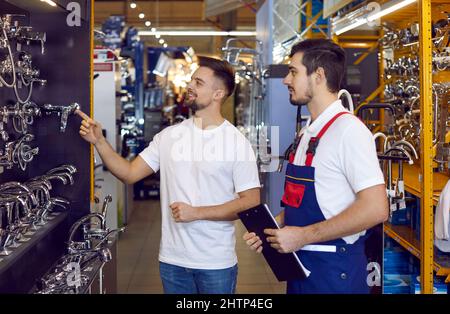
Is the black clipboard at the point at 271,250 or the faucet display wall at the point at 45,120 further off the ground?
the faucet display wall at the point at 45,120

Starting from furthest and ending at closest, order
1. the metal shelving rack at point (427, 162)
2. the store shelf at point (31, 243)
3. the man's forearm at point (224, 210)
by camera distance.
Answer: the metal shelving rack at point (427, 162), the man's forearm at point (224, 210), the store shelf at point (31, 243)

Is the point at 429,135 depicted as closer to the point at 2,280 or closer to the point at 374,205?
the point at 374,205

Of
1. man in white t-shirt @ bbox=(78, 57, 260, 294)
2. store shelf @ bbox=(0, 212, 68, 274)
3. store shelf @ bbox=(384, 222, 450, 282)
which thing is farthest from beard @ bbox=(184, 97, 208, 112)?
store shelf @ bbox=(384, 222, 450, 282)

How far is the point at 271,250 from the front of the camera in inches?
93.0

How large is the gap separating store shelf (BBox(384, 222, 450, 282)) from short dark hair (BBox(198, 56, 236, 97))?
1.64m

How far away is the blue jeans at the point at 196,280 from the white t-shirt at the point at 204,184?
0.03 m

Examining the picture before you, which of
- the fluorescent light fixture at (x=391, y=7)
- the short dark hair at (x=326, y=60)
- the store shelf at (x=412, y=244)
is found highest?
the fluorescent light fixture at (x=391, y=7)

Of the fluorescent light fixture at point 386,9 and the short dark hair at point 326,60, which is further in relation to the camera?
the fluorescent light fixture at point 386,9

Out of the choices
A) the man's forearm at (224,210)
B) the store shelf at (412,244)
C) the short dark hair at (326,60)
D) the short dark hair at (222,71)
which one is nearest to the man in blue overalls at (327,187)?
the short dark hair at (326,60)

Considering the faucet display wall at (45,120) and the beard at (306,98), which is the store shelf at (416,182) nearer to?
the beard at (306,98)

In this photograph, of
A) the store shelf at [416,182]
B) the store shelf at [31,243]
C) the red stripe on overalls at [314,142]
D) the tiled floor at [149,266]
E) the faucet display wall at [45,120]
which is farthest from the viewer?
the tiled floor at [149,266]

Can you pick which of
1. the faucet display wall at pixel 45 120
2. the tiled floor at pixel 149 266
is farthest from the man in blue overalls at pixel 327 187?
the tiled floor at pixel 149 266

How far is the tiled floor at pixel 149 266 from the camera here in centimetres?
532

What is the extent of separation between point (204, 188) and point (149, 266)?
3354 millimetres
